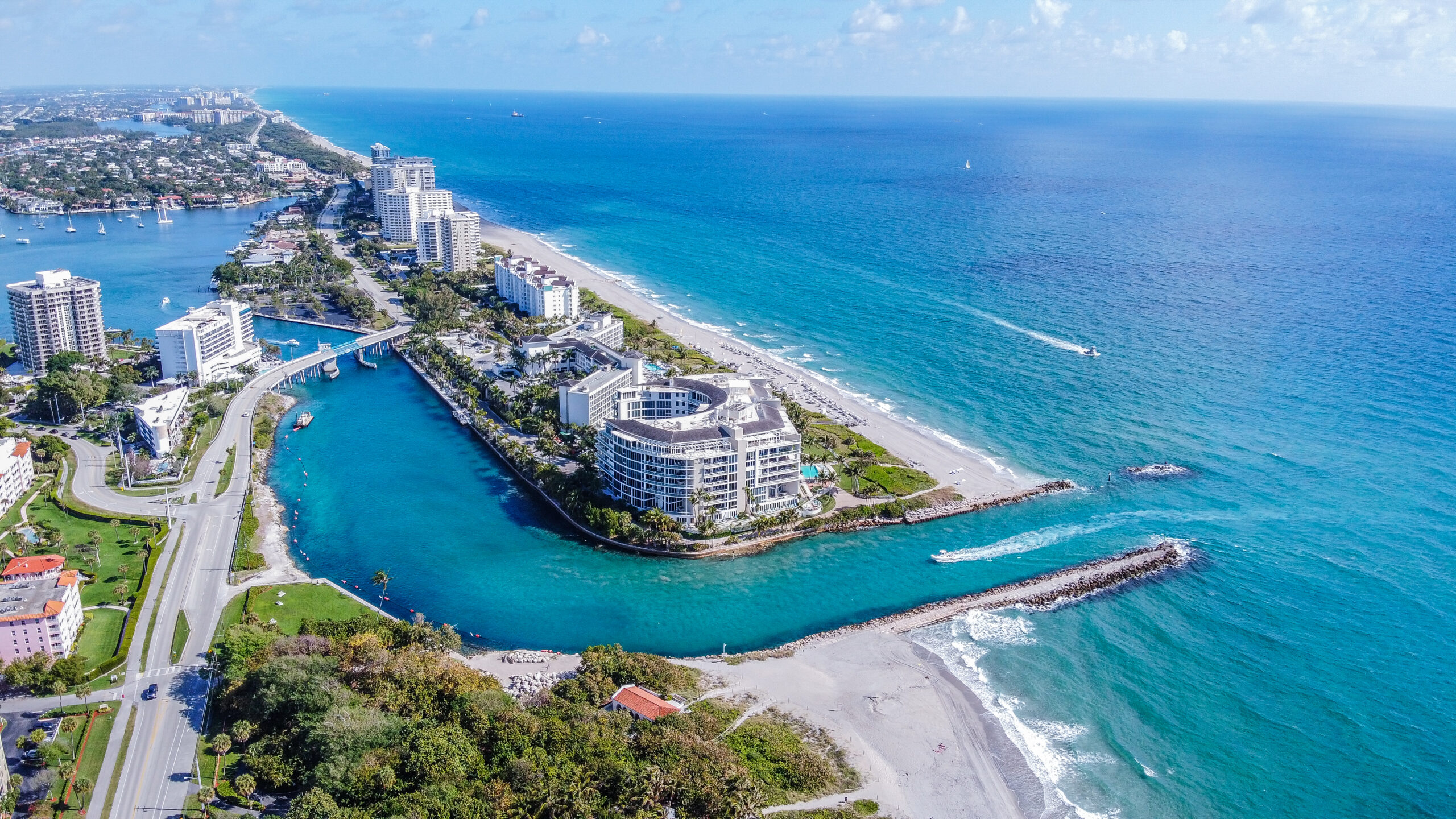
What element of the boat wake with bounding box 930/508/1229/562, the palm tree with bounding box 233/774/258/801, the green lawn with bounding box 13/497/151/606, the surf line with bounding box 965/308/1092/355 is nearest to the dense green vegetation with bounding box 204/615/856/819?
the palm tree with bounding box 233/774/258/801

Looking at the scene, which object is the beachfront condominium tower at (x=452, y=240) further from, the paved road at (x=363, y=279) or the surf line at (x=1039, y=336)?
the surf line at (x=1039, y=336)

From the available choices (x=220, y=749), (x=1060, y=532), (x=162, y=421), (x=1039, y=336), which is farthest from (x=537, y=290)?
(x=220, y=749)

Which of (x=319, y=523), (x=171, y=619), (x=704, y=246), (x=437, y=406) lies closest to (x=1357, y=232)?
(x=704, y=246)

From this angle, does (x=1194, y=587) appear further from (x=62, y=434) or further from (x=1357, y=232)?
(x=1357, y=232)

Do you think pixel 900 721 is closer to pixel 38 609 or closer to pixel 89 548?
pixel 38 609

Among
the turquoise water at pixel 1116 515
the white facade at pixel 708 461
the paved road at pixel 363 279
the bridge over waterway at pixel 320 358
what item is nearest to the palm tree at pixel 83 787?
the turquoise water at pixel 1116 515

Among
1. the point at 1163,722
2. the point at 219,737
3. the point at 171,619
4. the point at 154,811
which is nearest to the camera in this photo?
the point at 154,811

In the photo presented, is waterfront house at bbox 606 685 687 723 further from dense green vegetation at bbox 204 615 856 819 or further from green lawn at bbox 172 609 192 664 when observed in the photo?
green lawn at bbox 172 609 192 664
